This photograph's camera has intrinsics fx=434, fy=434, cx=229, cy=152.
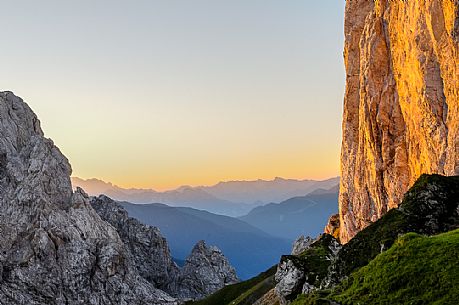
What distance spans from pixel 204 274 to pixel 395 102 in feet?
439

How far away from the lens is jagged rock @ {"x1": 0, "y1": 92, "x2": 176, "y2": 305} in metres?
120

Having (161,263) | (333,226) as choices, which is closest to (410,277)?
(333,226)

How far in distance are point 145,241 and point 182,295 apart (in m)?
27.0

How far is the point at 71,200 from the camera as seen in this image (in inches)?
5625

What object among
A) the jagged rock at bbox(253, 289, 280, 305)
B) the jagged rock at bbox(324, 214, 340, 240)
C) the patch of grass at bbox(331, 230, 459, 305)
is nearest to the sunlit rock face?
the jagged rock at bbox(253, 289, 280, 305)

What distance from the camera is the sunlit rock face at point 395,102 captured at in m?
52.7

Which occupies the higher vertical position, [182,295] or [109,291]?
[109,291]

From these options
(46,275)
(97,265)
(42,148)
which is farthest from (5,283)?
(42,148)

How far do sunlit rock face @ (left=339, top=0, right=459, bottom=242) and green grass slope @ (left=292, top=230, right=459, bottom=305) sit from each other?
26867 millimetres

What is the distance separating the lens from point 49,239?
125062 millimetres

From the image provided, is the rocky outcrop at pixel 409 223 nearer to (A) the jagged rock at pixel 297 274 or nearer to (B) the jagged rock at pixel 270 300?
(A) the jagged rock at pixel 297 274

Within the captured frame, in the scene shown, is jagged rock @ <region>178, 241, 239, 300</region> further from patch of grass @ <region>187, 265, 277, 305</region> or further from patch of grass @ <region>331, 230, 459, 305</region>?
patch of grass @ <region>331, 230, 459, 305</region>

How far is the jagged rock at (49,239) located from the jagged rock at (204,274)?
37.4 m

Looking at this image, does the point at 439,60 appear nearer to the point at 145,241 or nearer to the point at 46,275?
the point at 46,275
